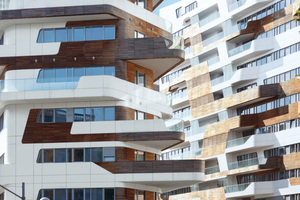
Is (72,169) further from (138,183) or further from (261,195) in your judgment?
(261,195)

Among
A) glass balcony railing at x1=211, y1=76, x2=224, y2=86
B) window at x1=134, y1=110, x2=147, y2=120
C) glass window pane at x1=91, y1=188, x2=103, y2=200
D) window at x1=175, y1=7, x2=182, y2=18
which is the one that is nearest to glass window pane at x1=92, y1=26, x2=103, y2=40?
window at x1=134, y1=110, x2=147, y2=120

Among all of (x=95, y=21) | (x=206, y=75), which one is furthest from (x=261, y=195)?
(x=95, y=21)

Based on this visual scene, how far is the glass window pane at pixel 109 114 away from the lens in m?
46.5

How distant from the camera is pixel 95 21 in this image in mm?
48156

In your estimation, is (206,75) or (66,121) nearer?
(66,121)

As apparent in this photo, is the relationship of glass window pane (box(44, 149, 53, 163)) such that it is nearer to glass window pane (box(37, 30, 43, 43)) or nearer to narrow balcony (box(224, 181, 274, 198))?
glass window pane (box(37, 30, 43, 43))

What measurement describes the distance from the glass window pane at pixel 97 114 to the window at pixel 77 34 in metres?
6.29

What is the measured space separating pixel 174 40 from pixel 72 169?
14.2 m

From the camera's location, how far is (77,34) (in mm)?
48219

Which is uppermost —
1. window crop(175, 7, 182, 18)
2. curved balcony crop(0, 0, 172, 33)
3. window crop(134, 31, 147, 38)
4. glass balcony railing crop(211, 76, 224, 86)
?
window crop(175, 7, 182, 18)

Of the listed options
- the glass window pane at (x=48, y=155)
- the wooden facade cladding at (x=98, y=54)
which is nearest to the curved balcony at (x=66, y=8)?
the wooden facade cladding at (x=98, y=54)

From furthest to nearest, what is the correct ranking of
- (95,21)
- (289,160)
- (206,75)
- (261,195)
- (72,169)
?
(206,75)
(261,195)
(289,160)
(95,21)
(72,169)

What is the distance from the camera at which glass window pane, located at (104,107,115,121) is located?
46469mm

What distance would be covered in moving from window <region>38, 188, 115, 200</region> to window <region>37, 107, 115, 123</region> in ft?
19.1
